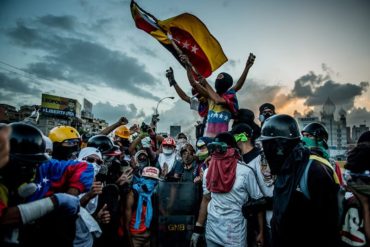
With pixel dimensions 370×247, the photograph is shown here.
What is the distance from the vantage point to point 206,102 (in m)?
5.99

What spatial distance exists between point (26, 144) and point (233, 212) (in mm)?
2701

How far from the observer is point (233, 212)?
11.6 feet

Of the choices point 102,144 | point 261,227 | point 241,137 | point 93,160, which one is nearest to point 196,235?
point 261,227

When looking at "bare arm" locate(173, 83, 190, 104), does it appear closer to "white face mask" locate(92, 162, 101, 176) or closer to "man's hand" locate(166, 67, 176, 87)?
"man's hand" locate(166, 67, 176, 87)

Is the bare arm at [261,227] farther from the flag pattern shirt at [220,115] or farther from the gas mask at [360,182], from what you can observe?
the flag pattern shirt at [220,115]

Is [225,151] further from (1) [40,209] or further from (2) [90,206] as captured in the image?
(1) [40,209]

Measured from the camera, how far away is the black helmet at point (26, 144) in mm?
2076

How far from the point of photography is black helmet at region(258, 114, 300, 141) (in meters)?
2.52

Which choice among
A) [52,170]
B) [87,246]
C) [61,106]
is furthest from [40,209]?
[61,106]

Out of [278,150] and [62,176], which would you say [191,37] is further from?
[62,176]

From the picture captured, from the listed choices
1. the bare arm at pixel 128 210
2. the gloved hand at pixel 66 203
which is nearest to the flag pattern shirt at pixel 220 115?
the bare arm at pixel 128 210

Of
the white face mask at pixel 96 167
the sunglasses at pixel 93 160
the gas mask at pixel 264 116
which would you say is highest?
the gas mask at pixel 264 116

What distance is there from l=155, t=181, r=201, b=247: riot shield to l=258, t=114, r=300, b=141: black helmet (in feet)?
8.26

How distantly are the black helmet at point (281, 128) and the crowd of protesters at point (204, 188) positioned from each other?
0.03 feet
